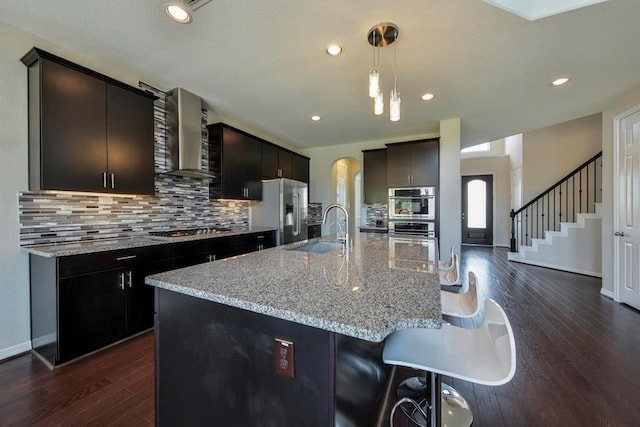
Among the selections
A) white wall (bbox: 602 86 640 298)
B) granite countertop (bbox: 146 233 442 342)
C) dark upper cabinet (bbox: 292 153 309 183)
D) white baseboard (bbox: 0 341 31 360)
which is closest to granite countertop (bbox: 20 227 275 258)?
white baseboard (bbox: 0 341 31 360)

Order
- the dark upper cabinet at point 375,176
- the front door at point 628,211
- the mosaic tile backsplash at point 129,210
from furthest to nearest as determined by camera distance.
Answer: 1. the dark upper cabinet at point 375,176
2. the front door at point 628,211
3. the mosaic tile backsplash at point 129,210

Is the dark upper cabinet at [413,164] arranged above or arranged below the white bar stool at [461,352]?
above

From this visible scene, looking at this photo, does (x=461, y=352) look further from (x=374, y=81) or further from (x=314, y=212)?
(x=314, y=212)

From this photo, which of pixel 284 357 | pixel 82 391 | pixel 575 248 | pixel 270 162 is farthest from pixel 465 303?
pixel 575 248

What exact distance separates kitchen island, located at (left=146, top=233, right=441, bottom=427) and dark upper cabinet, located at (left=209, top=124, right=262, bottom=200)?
2.55 m

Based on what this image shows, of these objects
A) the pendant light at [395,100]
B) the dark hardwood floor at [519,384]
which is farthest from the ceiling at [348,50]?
the dark hardwood floor at [519,384]

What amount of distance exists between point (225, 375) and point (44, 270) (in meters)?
1.99

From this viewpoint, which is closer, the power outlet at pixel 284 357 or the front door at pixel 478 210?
the power outlet at pixel 284 357

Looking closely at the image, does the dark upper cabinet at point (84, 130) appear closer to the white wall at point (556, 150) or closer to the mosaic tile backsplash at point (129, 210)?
the mosaic tile backsplash at point (129, 210)

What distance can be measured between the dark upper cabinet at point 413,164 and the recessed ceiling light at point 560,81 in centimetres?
154

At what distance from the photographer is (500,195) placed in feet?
25.0

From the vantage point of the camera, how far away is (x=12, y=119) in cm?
199

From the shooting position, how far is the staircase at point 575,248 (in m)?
4.37

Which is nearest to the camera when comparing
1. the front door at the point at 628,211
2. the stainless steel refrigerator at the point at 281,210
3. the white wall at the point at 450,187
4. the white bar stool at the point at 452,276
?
the white bar stool at the point at 452,276
